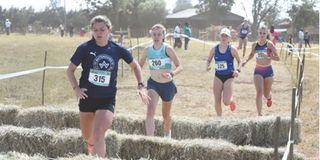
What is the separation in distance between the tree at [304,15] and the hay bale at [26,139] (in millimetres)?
78406

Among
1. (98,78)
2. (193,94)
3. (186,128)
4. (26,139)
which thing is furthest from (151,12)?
(98,78)

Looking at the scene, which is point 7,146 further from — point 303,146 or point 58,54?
point 58,54

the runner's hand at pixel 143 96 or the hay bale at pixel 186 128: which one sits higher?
the runner's hand at pixel 143 96

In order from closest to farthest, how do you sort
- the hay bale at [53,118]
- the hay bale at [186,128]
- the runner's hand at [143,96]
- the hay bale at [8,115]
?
the runner's hand at [143,96] → the hay bale at [186,128] → the hay bale at [53,118] → the hay bale at [8,115]

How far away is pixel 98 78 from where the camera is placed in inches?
219

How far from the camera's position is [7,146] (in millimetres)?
Answer: 6797

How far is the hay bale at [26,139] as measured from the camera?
6625mm

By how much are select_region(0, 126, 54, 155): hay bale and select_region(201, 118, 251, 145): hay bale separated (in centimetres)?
260

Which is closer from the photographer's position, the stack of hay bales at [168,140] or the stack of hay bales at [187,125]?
the stack of hay bales at [168,140]

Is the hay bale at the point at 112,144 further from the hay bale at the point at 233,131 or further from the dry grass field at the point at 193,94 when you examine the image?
the dry grass field at the point at 193,94

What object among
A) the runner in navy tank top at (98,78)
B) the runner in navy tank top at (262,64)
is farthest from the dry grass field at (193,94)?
the runner in navy tank top at (98,78)

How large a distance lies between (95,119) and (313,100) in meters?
8.33

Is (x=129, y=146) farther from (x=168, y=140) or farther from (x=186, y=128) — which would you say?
(x=186, y=128)

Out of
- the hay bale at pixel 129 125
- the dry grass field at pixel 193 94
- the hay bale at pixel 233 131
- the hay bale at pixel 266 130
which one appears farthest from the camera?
the dry grass field at pixel 193 94
